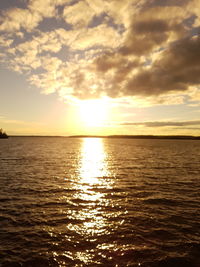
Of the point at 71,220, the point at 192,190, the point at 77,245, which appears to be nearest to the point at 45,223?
the point at 71,220

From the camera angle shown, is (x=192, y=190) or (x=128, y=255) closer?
(x=128, y=255)

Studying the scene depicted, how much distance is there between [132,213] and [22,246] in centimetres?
981

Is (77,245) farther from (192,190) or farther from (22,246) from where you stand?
(192,190)

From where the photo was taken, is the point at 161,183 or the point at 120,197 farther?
the point at 161,183

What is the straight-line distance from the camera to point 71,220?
1603 cm

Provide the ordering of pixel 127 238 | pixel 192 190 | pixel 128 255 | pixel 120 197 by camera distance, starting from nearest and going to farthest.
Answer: pixel 128 255 → pixel 127 238 → pixel 120 197 → pixel 192 190

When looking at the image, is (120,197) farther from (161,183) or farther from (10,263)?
(10,263)

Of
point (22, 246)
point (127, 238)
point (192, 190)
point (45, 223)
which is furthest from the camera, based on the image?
point (192, 190)

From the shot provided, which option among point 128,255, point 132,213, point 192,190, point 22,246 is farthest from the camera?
point 192,190

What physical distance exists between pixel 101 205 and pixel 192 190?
1364cm

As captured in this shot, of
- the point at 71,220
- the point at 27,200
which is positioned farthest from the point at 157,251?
the point at 27,200

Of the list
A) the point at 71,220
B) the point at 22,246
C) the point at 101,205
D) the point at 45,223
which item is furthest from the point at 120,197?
the point at 22,246

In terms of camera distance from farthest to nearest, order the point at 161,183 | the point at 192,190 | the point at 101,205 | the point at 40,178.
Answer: the point at 40,178, the point at 161,183, the point at 192,190, the point at 101,205

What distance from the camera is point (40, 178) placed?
105 feet
